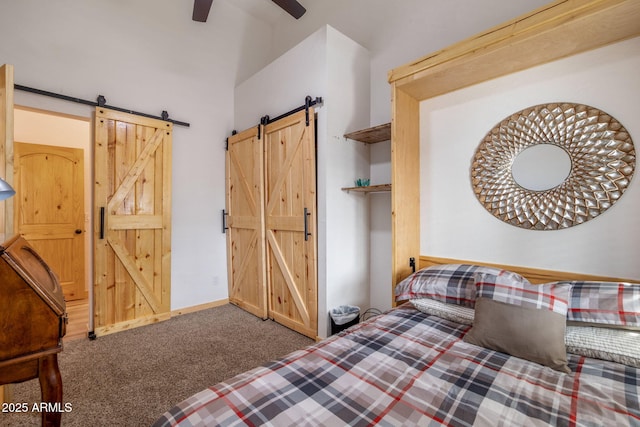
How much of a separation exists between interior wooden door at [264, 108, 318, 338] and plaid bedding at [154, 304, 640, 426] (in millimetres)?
1471

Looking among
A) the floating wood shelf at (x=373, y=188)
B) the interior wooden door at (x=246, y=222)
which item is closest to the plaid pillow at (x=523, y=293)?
the floating wood shelf at (x=373, y=188)

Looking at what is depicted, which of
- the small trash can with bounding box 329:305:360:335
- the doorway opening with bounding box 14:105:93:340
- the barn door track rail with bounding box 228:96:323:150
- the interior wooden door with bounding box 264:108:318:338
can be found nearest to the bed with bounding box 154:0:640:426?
the small trash can with bounding box 329:305:360:335

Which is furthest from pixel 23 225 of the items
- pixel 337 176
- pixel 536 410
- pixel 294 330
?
pixel 536 410

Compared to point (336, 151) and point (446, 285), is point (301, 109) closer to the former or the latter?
point (336, 151)

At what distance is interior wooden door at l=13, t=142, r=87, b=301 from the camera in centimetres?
356

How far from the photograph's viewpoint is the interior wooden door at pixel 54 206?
11.7ft

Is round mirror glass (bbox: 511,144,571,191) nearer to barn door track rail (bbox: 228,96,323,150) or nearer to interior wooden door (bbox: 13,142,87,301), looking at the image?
barn door track rail (bbox: 228,96,323,150)

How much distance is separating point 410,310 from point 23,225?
180 inches

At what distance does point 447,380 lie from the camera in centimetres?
107

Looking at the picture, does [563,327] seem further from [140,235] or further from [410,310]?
[140,235]

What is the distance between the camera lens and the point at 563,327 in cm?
123

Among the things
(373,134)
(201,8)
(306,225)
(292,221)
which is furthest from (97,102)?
(373,134)

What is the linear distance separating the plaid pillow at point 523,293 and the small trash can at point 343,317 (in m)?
1.27

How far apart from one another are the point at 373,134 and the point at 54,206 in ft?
13.6
